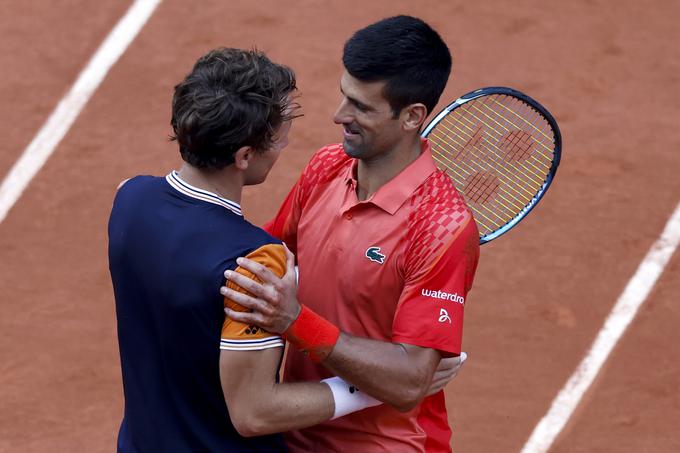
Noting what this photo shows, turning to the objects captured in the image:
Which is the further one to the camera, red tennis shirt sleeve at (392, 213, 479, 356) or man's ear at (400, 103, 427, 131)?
man's ear at (400, 103, 427, 131)

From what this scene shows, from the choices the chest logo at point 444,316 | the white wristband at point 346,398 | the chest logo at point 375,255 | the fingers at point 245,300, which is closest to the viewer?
the fingers at point 245,300

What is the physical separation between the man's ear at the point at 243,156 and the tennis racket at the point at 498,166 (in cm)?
127

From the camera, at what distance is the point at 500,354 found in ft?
26.7

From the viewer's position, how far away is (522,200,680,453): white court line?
754 cm

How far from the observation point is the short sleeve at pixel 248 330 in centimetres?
398

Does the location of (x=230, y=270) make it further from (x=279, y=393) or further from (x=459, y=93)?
(x=459, y=93)

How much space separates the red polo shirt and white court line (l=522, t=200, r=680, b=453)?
278cm

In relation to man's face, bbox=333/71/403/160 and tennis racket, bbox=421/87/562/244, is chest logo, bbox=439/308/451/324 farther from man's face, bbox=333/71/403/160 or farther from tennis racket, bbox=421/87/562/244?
tennis racket, bbox=421/87/562/244

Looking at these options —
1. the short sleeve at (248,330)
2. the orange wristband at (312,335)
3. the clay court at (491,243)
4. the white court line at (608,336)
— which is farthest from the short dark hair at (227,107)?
the white court line at (608,336)

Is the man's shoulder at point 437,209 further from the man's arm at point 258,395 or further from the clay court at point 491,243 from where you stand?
the clay court at point 491,243

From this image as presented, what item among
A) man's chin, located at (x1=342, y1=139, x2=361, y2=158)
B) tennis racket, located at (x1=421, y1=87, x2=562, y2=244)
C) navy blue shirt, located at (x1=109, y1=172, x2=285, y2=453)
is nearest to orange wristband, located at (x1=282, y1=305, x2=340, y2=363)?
navy blue shirt, located at (x1=109, y1=172, x2=285, y2=453)

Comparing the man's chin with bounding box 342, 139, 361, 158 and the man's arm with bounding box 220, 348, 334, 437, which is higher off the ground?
the man's chin with bounding box 342, 139, 361, 158

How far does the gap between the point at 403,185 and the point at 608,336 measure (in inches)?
157

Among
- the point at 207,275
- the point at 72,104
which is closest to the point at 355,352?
the point at 207,275
